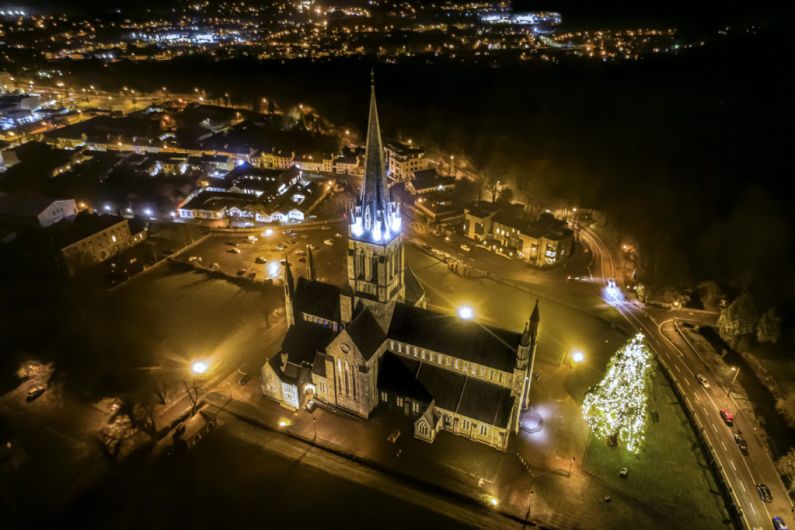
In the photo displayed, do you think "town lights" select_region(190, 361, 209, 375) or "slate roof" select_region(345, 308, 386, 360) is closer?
"slate roof" select_region(345, 308, 386, 360)

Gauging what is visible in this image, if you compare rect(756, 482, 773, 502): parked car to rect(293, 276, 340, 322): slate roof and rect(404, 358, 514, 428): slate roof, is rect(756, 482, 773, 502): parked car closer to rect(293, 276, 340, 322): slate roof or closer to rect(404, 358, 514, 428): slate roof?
rect(404, 358, 514, 428): slate roof

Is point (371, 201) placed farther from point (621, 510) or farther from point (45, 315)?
point (45, 315)

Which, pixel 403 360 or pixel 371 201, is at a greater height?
pixel 371 201

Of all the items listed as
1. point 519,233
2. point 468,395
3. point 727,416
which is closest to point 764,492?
point 727,416

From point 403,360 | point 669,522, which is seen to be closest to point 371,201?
point 403,360

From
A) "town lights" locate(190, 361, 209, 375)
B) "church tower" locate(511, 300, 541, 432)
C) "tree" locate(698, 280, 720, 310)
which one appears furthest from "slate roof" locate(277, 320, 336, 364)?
"tree" locate(698, 280, 720, 310)
